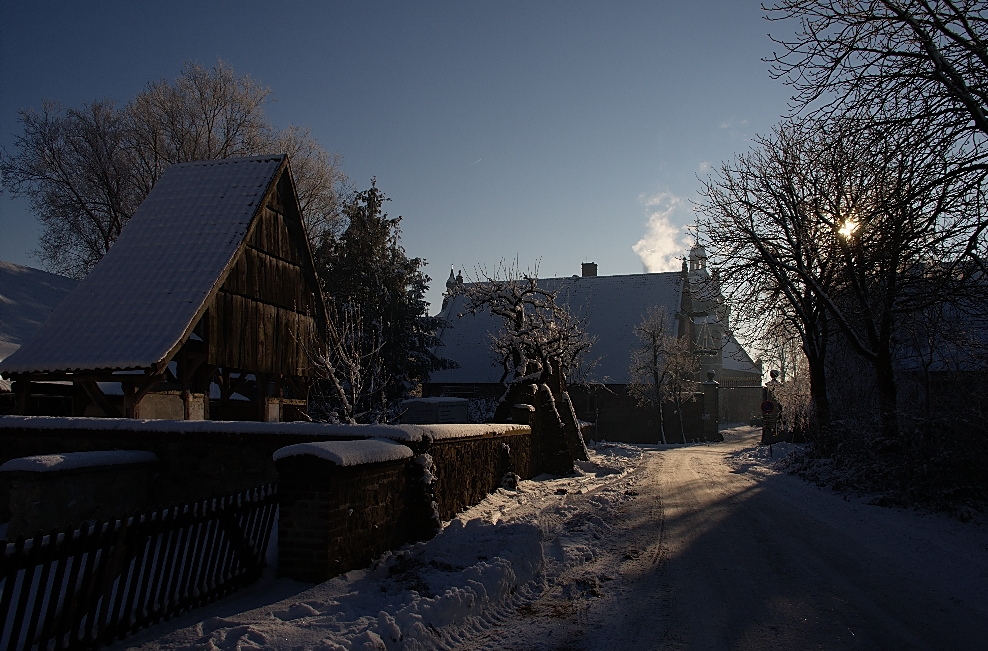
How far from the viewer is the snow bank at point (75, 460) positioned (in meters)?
7.94

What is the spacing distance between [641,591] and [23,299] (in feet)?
66.9

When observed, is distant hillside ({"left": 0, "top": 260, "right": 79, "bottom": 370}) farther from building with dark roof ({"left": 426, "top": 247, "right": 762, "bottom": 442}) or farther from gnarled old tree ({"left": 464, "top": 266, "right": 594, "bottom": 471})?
building with dark roof ({"left": 426, "top": 247, "right": 762, "bottom": 442})

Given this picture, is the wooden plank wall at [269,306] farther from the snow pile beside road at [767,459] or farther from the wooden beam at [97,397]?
the snow pile beside road at [767,459]

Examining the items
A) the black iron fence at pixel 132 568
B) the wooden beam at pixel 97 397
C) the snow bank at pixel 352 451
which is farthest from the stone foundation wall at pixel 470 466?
the wooden beam at pixel 97 397

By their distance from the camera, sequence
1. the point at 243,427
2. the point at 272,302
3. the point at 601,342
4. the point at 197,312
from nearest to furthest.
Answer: the point at 243,427
the point at 197,312
the point at 272,302
the point at 601,342

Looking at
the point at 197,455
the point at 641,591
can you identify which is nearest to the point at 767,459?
the point at 641,591

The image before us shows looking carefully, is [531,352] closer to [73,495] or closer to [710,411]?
[73,495]

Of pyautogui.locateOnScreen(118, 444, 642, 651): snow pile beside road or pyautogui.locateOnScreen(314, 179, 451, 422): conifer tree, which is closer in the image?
pyautogui.locateOnScreen(118, 444, 642, 651): snow pile beside road

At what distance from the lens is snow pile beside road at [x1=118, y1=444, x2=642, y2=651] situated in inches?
201

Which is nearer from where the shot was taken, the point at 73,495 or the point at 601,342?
the point at 73,495

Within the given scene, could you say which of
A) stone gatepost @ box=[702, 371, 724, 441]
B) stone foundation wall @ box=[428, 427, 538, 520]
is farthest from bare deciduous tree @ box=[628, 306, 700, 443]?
stone foundation wall @ box=[428, 427, 538, 520]

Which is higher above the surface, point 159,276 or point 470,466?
point 159,276

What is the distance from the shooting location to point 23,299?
1984 centimetres

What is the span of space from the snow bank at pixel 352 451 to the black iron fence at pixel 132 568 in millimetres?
712
